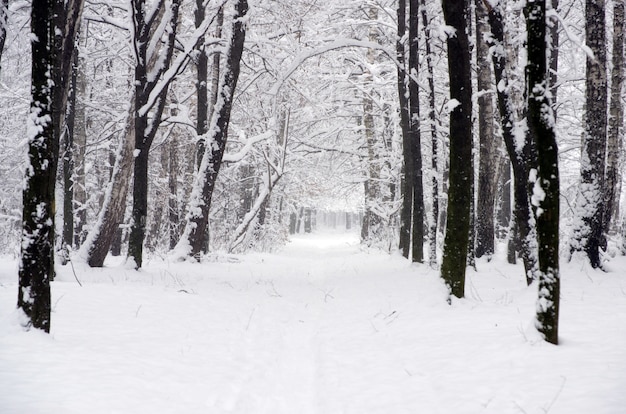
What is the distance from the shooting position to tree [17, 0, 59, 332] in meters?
3.97

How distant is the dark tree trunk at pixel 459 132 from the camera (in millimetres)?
6125

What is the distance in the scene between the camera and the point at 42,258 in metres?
4.04

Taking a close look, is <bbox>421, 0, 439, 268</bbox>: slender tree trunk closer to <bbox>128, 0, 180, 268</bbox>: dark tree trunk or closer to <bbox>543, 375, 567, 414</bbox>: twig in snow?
<bbox>128, 0, 180, 268</bbox>: dark tree trunk

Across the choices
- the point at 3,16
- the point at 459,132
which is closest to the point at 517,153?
the point at 459,132

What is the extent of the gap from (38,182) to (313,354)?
3461 millimetres

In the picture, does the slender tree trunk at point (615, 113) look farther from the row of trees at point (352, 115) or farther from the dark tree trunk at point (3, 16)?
the dark tree trunk at point (3, 16)

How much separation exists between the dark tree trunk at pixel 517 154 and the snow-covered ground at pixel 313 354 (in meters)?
0.69

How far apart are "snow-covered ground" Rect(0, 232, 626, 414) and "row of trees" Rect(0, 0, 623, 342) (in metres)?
0.66

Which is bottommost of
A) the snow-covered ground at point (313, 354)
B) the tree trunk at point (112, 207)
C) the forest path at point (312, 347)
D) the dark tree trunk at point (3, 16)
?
the forest path at point (312, 347)

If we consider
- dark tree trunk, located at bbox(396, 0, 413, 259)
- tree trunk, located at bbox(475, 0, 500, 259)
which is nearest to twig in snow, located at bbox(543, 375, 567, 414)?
tree trunk, located at bbox(475, 0, 500, 259)

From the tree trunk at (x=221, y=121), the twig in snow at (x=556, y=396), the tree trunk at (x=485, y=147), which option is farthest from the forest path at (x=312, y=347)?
the tree trunk at (x=485, y=147)

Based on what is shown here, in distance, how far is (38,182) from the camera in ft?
13.1

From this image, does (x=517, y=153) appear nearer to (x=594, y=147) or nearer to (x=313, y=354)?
(x=594, y=147)

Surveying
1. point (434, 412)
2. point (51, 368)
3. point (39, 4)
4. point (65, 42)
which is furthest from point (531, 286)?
point (65, 42)
